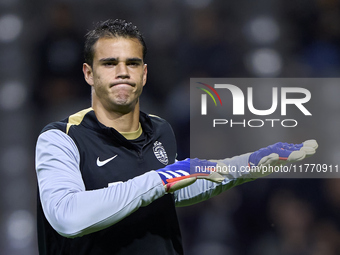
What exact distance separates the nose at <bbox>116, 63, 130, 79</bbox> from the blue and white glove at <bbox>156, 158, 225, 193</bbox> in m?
0.33

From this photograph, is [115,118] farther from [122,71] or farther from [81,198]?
[81,198]

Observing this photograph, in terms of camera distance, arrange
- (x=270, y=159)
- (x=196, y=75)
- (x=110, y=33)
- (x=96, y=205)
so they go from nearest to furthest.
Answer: (x=96, y=205) < (x=270, y=159) < (x=110, y=33) < (x=196, y=75)

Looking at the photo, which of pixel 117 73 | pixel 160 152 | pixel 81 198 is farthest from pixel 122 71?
pixel 81 198

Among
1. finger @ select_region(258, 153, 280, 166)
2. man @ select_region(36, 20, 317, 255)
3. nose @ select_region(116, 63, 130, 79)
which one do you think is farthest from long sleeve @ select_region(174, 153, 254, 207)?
nose @ select_region(116, 63, 130, 79)

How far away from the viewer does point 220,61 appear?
2141 millimetres

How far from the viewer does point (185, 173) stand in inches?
43.7

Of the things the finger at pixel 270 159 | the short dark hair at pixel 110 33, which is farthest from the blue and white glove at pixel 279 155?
the short dark hair at pixel 110 33

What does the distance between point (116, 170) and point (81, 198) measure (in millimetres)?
209

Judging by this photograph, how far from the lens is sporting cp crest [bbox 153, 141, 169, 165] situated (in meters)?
1.33

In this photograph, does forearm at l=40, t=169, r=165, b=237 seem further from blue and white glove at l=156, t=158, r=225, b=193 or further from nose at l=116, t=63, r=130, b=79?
nose at l=116, t=63, r=130, b=79

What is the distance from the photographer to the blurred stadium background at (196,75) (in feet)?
6.77

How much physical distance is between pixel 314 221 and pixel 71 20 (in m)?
1.61

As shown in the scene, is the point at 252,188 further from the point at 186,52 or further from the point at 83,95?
the point at 83,95

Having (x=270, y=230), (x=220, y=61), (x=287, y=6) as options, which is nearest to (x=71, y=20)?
(x=220, y=61)
